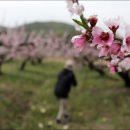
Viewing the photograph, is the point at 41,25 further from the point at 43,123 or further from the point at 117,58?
the point at 117,58

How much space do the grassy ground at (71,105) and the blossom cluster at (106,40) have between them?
12.6 m

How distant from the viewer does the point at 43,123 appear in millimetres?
17375

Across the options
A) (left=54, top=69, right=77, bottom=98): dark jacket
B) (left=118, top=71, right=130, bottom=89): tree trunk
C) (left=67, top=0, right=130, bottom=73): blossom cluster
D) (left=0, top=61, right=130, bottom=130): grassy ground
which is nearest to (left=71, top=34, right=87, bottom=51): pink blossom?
(left=67, top=0, right=130, bottom=73): blossom cluster

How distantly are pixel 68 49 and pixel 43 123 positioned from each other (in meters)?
26.9

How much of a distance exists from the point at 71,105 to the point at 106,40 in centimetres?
1781

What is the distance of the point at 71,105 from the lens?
69.5 ft

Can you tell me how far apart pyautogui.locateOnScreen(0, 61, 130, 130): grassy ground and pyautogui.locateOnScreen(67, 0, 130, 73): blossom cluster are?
41.4 feet

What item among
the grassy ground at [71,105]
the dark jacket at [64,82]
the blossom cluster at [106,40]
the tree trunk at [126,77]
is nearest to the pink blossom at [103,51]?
the blossom cluster at [106,40]

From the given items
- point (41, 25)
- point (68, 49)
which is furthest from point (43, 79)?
point (41, 25)

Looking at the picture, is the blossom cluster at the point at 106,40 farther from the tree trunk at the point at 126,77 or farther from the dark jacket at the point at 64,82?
the tree trunk at the point at 126,77

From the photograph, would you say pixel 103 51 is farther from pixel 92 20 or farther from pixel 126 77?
pixel 126 77

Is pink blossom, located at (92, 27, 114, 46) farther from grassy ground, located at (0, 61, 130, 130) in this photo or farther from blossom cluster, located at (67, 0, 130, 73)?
grassy ground, located at (0, 61, 130, 130)

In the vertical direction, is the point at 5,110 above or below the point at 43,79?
above

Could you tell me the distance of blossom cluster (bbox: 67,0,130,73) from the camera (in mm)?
3447
